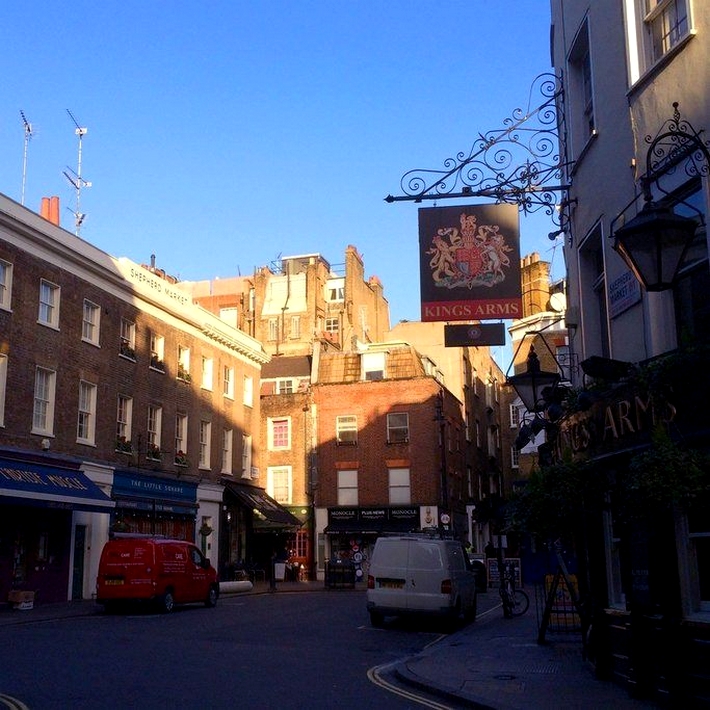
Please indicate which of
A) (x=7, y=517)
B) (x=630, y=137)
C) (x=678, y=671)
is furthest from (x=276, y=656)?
(x=7, y=517)

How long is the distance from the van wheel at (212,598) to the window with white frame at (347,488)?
21840 millimetres

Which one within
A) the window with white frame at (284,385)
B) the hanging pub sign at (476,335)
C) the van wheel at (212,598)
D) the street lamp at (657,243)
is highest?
the window with white frame at (284,385)

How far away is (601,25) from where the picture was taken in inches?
467

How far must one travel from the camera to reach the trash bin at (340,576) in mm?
35844

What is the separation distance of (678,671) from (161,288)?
27305 millimetres

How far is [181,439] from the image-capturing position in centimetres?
3434

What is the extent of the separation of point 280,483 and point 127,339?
18.9m

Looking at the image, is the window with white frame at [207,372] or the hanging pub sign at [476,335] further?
the window with white frame at [207,372]

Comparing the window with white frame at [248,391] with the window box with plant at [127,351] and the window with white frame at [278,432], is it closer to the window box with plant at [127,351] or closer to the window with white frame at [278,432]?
the window with white frame at [278,432]

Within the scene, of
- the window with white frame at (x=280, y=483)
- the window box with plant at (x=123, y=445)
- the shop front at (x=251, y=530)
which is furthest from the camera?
the window with white frame at (x=280, y=483)

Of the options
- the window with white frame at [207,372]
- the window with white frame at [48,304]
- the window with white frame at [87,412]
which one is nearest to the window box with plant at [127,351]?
the window with white frame at [87,412]

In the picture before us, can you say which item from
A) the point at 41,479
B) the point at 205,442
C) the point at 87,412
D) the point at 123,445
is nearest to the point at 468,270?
the point at 41,479

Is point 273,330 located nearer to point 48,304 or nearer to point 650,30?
point 48,304

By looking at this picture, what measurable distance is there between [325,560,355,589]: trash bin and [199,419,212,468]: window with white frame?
667 cm
